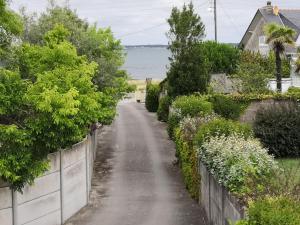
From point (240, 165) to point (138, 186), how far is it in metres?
9.43

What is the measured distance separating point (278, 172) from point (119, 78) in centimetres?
1694

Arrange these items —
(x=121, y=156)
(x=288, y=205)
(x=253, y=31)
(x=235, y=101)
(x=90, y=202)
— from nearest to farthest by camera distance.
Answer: (x=288, y=205)
(x=90, y=202)
(x=121, y=156)
(x=235, y=101)
(x=253, y=31)

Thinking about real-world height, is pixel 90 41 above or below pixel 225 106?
above

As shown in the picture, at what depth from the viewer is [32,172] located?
1507 centimetres

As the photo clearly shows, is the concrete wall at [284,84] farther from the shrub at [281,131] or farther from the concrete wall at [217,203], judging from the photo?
the concrete wall at [217,203]

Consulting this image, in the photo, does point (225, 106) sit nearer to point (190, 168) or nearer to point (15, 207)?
point (190, 168)

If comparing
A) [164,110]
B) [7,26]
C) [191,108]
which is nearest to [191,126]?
[191,108]

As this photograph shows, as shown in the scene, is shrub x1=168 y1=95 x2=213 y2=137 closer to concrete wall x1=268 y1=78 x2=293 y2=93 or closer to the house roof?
concrete wall x1=268 y1=78 x2=293 y2=93

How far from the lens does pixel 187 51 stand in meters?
32.5

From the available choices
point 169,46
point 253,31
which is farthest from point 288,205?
point 253,31

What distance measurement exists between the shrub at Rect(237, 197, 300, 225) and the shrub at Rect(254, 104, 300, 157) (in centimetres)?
1875

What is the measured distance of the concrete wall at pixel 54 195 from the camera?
15203 millimetres

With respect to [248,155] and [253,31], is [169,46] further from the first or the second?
[253,31]

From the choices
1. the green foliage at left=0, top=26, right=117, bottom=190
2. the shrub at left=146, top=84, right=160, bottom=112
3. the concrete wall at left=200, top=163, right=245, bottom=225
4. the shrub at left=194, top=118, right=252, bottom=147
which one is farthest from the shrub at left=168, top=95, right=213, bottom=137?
the shrub at left=146, top=84, right=160, bottom=112
